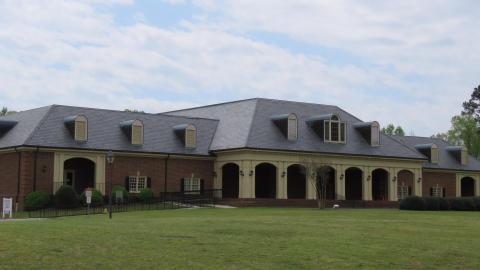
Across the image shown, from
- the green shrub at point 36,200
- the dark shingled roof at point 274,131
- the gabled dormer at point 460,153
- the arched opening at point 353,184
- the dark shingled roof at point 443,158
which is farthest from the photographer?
the gabled dormer at point 460,153

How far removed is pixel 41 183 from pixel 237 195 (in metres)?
14.2

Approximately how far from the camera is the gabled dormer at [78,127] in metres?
52.2

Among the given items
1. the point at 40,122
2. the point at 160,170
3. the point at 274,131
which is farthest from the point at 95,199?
the point at 274,131

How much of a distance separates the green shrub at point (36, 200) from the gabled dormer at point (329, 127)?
21.0 m

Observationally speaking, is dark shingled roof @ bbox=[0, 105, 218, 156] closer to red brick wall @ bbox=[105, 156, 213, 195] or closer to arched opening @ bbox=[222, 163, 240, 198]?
red brick wall @ bbox=[105, 156, 213, 195]

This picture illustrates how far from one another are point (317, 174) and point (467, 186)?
27757mm

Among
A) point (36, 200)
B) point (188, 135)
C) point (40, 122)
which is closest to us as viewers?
point (36, 200)

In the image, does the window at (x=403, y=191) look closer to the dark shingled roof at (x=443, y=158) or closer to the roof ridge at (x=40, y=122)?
the dark shingled roof at (x=443, y=158)

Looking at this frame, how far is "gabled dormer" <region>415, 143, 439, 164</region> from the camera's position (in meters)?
71.7

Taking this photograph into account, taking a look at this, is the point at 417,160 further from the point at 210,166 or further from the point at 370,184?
the point at 210,166

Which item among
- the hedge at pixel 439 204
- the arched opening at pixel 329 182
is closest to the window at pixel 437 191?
the hedge at pixel 439 204

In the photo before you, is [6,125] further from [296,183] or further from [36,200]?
[296,183]

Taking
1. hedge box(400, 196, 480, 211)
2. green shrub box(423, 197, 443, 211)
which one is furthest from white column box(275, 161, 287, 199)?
green shrub box(423, 197, 443, 211)

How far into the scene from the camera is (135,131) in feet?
180
